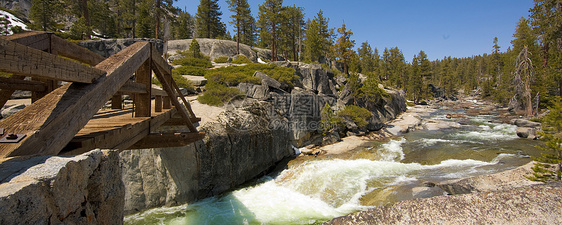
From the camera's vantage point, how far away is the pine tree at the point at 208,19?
4828 centimetres

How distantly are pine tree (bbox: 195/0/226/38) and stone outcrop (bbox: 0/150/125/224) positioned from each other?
53.2 metres

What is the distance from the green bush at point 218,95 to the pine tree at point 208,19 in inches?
1570

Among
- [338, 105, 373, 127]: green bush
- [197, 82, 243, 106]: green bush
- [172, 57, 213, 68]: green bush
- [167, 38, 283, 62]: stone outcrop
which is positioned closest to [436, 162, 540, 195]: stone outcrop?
[197, 82, 243, 106]: green bush

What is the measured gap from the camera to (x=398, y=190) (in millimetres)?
9914

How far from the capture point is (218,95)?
49.9ft

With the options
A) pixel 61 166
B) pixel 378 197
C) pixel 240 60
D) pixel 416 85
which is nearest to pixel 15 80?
pixel 61 166

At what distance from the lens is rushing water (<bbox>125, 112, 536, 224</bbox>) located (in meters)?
9.13

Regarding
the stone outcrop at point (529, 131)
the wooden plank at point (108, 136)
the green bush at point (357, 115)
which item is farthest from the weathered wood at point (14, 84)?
the stone outcrop at point (529, 131)

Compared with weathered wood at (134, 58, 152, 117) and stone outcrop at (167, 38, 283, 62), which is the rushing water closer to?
weathered wood at (134, 58, 152, 117)

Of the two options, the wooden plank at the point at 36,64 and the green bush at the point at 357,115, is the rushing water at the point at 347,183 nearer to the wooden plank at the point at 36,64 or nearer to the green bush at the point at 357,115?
the green bush at the point at 357,115

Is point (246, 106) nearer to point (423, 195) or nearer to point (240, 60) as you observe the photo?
point (423, 195)

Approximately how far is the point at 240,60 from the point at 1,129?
33563mm

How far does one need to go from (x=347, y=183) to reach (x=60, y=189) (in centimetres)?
1153

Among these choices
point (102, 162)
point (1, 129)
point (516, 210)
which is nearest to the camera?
point (1, 129)
